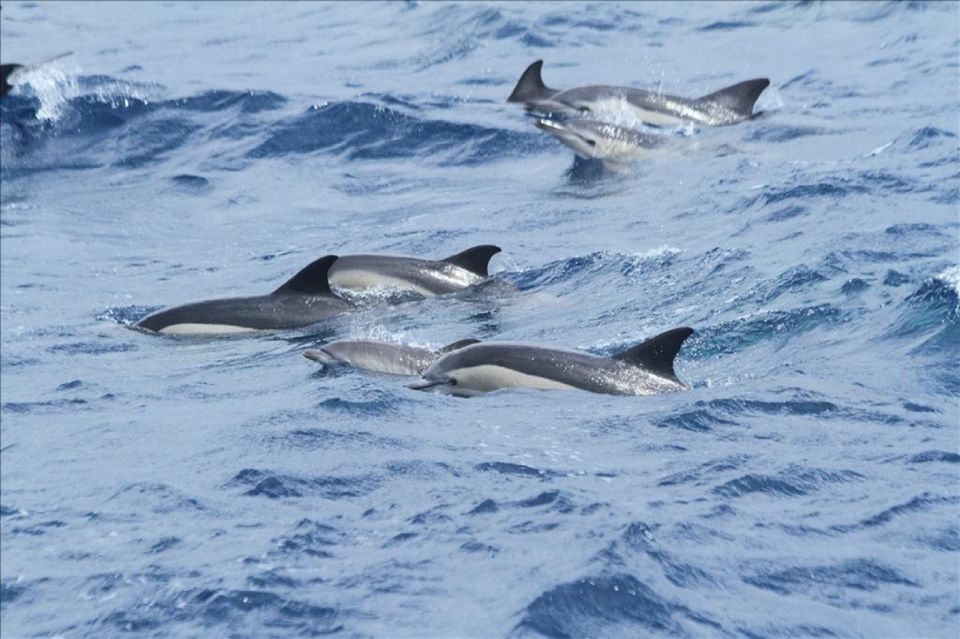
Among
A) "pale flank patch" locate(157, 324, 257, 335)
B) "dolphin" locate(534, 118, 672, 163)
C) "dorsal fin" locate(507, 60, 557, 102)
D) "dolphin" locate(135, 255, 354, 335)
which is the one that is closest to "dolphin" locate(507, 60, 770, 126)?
"dorsal fin" locate(507, 60, 557, 102)

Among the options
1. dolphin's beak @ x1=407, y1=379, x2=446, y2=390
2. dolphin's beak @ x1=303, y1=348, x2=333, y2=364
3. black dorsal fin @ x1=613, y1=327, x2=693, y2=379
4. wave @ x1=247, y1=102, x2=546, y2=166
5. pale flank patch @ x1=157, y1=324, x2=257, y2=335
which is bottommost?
wave @ x1=247, y1=102, x2=546, y2=166

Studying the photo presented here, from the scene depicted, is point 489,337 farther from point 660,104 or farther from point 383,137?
point 383,137

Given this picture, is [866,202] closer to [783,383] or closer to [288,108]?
[783,383]

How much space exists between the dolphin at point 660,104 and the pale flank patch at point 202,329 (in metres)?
8.49

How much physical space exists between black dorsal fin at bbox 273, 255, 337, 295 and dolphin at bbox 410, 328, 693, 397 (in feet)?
8.05

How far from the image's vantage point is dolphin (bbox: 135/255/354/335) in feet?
44.7

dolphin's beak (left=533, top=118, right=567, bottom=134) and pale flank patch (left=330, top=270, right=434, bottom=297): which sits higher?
dolphin's beak (left=533, top=118, right=567, bottom=134)

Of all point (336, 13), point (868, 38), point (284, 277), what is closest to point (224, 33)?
point (336, 13)

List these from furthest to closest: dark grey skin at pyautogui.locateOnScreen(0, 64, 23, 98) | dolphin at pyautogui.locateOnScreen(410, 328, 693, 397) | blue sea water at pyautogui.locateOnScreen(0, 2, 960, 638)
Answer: dark grey skin at pyautogui.locateOnScreen(0, 64, 23, 98) → dolphin at pyautogui.locateOnScreen(410, 328, 693, 397) → blue sea water at pyautogui.locateOnScreen(0, 2, 960, 638)

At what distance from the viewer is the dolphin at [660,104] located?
20594mm

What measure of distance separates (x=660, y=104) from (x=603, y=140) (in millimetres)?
1746

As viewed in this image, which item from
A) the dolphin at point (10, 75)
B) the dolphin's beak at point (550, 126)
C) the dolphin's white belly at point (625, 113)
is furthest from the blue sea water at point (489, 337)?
the dolphin's white belly at point (625, 113)

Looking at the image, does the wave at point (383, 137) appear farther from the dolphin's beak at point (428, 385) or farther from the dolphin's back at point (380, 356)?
the dolphin's beak at point (428, 385)

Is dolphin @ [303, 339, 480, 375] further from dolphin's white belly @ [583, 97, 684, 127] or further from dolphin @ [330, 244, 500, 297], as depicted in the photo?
dolphin's white belly @ [583, 97, 684, 127]
